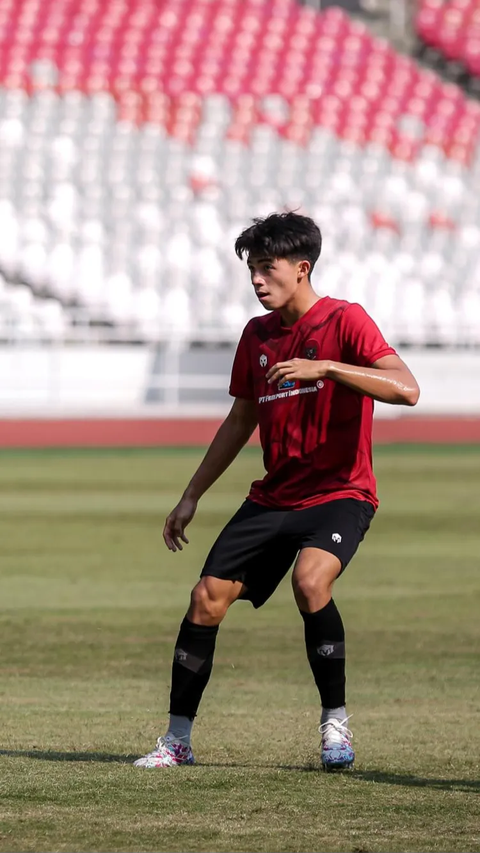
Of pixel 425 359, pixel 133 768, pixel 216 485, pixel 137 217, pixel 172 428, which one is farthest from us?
pixel 137 217

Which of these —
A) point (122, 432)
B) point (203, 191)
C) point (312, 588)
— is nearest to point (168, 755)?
point (312, 588)

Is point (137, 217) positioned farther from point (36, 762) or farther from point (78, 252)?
point (36, 762)

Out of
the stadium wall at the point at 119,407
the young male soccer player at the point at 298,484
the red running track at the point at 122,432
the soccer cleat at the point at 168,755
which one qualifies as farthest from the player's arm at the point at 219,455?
the stadium wall at the point at 119,407

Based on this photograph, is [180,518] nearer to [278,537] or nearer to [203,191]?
[278,537]

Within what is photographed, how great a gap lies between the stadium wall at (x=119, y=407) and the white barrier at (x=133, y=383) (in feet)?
0.05

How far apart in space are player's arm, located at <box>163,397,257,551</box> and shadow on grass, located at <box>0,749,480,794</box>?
793 millimetres

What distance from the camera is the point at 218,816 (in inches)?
168

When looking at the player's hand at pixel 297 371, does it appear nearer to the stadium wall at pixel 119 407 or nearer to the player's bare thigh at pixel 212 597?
the player's bare thigh at pixel 212 597

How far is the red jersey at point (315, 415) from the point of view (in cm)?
511

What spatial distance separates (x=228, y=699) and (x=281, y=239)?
2.55 meters

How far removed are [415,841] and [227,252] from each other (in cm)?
2405

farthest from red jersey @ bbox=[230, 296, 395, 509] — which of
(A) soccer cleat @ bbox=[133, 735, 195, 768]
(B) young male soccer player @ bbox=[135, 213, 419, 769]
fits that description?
(A) soccer cleat @ bbox=[133, 735, 195, 768]

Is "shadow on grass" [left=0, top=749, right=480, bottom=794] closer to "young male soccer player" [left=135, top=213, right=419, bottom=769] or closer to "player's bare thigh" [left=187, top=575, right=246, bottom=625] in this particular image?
"young male soccer player" [left=135, top=213, right=419, bottom=769]

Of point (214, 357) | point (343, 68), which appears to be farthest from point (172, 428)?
point (343, 68)
